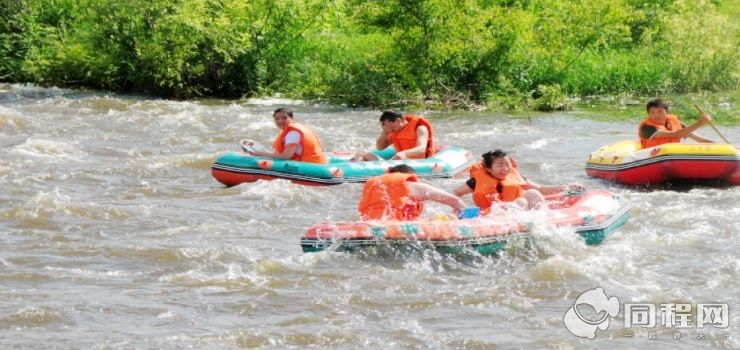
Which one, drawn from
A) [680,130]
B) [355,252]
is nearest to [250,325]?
[355,252]

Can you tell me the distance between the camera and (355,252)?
8.52 metres

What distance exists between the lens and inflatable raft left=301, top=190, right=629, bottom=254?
851cm

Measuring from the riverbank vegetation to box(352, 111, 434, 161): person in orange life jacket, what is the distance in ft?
21.7

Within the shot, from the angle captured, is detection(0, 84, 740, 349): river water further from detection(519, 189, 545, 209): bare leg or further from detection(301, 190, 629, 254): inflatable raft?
detection(519, 189, 545, 209): bare leg

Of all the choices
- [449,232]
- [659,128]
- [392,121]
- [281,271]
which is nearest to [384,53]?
[392,121]

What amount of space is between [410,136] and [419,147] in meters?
0.21

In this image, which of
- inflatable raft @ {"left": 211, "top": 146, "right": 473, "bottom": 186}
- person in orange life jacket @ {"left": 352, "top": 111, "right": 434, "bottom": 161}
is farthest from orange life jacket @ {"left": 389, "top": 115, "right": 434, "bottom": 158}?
inflatable raft @ {"left": 211, "top": 146, "right": 473, "bottom": 186}

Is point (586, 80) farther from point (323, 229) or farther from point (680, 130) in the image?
point (323, 229)

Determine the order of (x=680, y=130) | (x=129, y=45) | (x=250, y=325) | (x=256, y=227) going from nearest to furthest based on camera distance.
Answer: (x=250, y=325)
(x=256, y=227)
(x=680, y=130)
(x=129, y=45)

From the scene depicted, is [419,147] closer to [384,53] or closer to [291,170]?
[291,170]

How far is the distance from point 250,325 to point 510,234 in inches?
95.3
